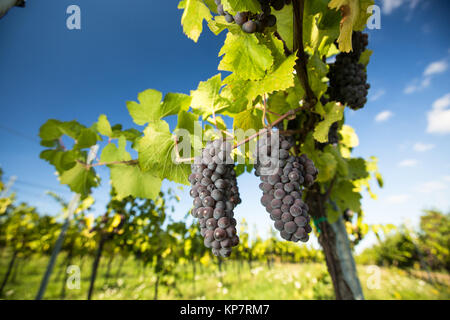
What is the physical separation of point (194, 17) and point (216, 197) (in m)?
0.77

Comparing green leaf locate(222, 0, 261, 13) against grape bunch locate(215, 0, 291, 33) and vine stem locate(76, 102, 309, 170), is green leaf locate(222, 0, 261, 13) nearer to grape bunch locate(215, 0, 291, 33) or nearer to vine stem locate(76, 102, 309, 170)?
grape bunch locate(215, 0, 291, 33)

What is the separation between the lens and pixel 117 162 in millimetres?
1236

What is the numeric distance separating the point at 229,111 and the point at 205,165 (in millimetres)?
319

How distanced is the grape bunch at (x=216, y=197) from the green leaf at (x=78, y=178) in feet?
3.69

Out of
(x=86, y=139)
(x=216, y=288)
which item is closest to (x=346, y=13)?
(x=86, y=139)

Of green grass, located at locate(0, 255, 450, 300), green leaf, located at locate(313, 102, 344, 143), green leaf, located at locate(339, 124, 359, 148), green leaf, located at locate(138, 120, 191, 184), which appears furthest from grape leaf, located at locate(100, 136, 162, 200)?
green grass, located at locate(0, 255, 450, 300)

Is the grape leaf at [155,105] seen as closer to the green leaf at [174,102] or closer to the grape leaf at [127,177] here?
the green leaf at [174,102]

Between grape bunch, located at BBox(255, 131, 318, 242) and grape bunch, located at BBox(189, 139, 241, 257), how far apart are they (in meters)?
0.11

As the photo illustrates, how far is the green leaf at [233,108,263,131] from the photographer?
2.97ft

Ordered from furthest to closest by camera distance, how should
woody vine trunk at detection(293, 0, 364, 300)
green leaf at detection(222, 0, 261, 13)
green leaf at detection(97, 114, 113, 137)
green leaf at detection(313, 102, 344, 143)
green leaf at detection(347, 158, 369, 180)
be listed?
green leaf at detection(347, 158, 369, 180) → woody vine trunk at detection(293, 0, 364, 300) → green leaf at detection(97, 114, 113, 137) → green leaf at detection(313, 102, 344, 143) → green leaf at detection(222, 0, 261, 13)

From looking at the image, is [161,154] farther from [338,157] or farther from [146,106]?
[338,157]
